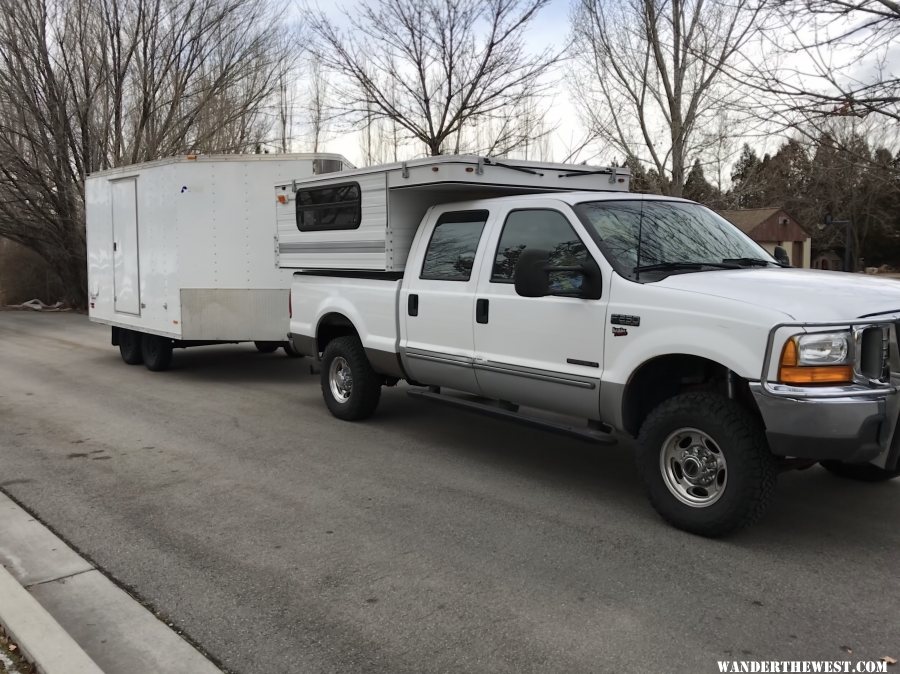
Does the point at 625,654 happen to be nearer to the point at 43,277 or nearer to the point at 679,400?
the point at 679,400

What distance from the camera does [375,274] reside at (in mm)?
7402

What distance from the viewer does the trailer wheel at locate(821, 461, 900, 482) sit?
5.60 metres

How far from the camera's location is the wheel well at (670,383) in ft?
15.5

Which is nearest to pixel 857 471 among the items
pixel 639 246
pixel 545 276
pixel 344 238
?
pixel 639 246

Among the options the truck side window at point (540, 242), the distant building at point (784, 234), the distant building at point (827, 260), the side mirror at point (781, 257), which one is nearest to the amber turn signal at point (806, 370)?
the truck side window at point (540, 242)

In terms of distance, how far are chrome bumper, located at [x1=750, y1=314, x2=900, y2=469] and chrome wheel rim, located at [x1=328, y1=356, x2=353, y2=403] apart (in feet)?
14.7

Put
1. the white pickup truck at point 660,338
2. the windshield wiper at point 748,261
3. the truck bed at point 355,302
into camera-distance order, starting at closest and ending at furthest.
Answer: the white pickup truck at point 660,338, the windshield wiper at point 748,261, the truck bed at point 355,302

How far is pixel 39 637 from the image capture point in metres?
3.40

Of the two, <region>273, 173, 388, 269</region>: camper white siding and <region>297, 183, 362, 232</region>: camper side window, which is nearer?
<region>273, 173, 388, 269</region>: camper white siding

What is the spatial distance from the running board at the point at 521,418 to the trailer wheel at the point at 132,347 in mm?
6521

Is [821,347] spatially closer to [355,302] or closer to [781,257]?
[781,257]

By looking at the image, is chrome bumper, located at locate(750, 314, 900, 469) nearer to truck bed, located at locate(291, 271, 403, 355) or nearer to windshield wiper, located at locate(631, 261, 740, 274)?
windshield wiper, located at locate(631, 261, 740, 274)

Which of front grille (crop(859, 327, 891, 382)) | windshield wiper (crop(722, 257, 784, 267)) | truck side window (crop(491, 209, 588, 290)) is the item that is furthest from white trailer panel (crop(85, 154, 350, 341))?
front grille (crop(859, 327, 891, 382))

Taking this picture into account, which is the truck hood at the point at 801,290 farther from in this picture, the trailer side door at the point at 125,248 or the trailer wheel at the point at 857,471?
the trailer side door at the point at 125,248
